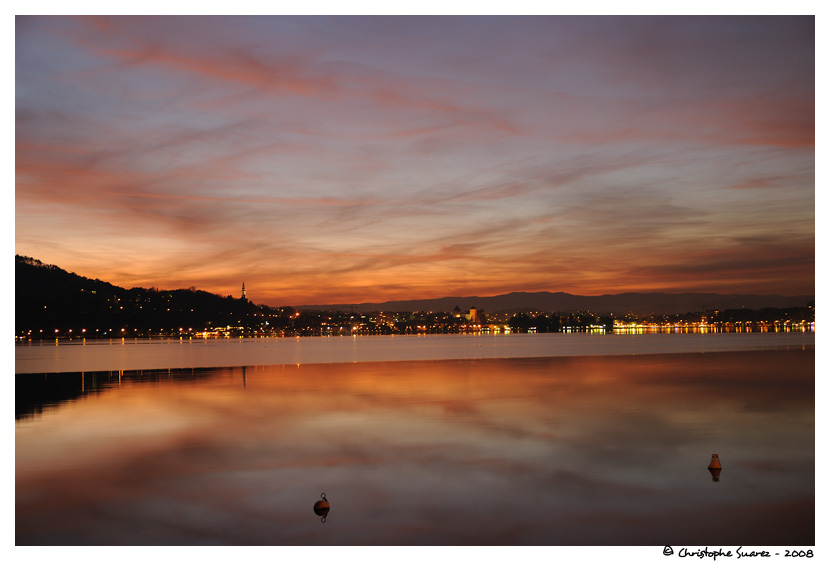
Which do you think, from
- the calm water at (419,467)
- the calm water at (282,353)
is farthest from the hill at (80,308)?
the calm water at (419,467)

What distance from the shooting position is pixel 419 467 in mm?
16547

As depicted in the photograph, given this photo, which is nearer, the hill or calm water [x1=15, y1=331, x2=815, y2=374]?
calm water [x1=15, y1=331, x2=815, y2=374]

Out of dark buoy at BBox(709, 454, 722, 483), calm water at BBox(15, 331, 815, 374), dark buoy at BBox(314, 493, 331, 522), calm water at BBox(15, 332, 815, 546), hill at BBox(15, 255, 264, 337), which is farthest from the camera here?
hill at BBox(15, 255, 264, 337)

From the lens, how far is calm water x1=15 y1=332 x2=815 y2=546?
12023mm

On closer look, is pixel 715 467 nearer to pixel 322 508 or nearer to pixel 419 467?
pixel 419 467

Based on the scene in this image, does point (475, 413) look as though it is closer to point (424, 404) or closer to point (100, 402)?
point (424, 404)

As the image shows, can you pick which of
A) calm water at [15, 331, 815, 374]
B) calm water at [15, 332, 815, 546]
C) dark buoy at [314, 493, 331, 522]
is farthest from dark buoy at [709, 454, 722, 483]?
calm water at [15, 331, 815, 374]

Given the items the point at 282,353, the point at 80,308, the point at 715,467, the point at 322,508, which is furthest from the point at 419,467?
the point at 80,308

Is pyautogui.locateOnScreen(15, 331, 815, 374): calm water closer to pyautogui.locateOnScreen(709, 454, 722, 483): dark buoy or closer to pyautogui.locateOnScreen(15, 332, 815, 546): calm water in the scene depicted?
pyautogui.locateOnScreen(15, 332, 815, 546): calm water

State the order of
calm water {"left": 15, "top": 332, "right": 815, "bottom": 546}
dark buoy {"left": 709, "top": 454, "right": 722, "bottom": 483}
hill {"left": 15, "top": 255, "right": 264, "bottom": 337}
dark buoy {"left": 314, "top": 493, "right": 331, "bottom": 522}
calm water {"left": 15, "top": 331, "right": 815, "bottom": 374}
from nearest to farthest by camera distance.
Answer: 1. calm water {"left": 15, "top": 332, "right": 815, "bottom": 546}
2. dark buoy {"left": 314, "top": 493, "right": 331, "bottom": 522}
3. dark buoy {"left": 709, "top": 454, "right": 722, "bottom": 483}
4. calm water {"left": 15, "top": 331, "right": 815, "bottom": 374}
5. hill {"left": 15, "top": 255, "right": 264, "bottom": 337}

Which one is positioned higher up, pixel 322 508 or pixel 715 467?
pixel 322 508

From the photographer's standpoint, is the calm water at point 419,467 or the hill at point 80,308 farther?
the hill at point 80,308

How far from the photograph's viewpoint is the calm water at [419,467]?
12.0 m

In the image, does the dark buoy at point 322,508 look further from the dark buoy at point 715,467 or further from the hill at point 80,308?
the hill at point 80,308
